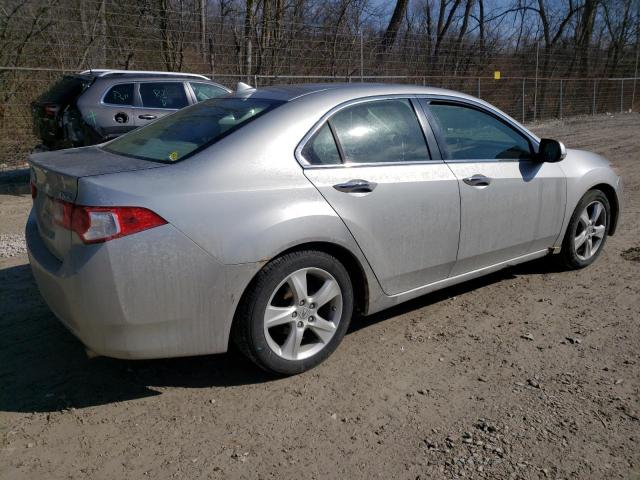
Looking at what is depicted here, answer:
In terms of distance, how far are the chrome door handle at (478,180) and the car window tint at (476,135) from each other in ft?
0.54

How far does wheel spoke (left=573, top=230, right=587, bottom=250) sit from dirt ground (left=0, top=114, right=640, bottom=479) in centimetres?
70

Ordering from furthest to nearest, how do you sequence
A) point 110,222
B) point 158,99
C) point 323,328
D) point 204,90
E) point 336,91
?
point 204,90 → point 158,99 → point 336,91 → point 323,328 → point 110,222

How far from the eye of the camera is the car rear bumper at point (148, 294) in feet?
9.12

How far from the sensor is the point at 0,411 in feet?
10.0

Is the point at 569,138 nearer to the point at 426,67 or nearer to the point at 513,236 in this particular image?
the point at 426,67

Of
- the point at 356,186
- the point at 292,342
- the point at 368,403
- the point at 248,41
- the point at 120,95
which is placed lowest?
the point at 368,403

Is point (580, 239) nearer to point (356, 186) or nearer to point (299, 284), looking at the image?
point (356, 186)

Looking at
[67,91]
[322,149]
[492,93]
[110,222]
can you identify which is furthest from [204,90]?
[492,93]

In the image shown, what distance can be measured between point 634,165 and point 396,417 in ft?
32.3

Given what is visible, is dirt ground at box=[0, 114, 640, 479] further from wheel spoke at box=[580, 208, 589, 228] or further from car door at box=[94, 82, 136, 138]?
car door at box=[94, 82, 136, 138]

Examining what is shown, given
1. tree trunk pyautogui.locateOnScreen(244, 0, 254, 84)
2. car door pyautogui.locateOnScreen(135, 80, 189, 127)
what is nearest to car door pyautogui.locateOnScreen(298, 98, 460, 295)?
car door pyautogui.locateOnScreen(135, 80, 189, 127)

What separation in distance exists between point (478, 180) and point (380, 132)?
0.81m

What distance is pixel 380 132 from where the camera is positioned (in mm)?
3773

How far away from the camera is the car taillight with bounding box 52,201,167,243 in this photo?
2.77m
